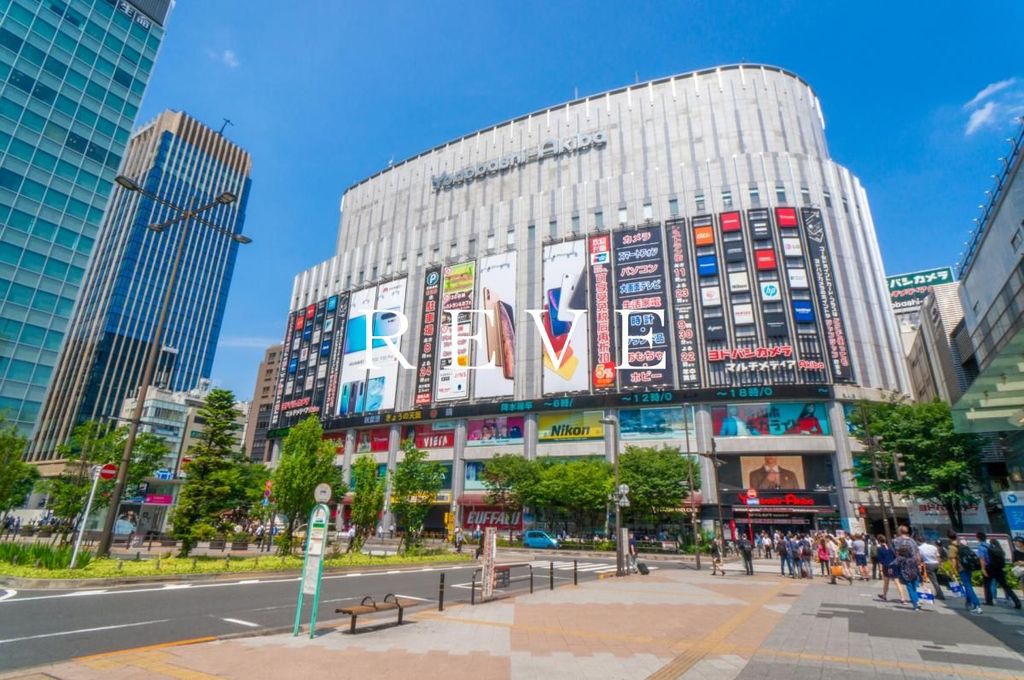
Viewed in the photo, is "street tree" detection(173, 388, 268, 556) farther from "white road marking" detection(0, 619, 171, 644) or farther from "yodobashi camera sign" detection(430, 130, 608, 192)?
"yodobashi camera sign" detection(430, 130, 608, 192)

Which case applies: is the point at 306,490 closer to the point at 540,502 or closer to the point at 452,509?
the point at 540,502

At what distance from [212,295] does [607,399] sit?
11790cm

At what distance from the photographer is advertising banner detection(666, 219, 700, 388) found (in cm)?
4859

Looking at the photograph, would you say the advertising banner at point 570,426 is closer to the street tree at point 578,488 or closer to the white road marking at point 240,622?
the street tree at point 578,488

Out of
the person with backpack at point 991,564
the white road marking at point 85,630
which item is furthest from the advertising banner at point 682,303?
the white road marking at point 85,630

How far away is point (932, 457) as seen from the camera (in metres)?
33.8

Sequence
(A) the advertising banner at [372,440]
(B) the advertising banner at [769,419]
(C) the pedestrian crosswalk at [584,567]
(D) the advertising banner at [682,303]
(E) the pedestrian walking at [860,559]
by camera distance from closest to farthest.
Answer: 1. (E) the pedestrian walking at [860,559]
2. (C) the pedestrian crosswalk at [584,567]
3. (B) the advertising banner at [769,419]
4. (D) the advertising banner at [682,303]
5. (A) the advertising banner at [372,440]

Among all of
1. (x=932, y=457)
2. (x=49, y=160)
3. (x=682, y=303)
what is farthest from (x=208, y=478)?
(x=932, y=457)

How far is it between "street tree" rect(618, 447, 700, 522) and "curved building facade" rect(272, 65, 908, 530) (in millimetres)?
3889

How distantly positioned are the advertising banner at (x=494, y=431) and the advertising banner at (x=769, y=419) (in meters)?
20.7

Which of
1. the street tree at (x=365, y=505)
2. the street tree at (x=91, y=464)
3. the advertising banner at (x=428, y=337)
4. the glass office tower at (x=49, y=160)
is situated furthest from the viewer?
the advertising banner at (x=428, y=337)

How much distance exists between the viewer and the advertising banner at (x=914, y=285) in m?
91.7

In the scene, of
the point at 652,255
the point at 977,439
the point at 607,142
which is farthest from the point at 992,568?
the point at 607,142

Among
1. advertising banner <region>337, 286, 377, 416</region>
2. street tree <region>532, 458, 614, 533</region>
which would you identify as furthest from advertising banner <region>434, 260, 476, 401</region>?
street tree <region>532, 458, 614, 533</region>
